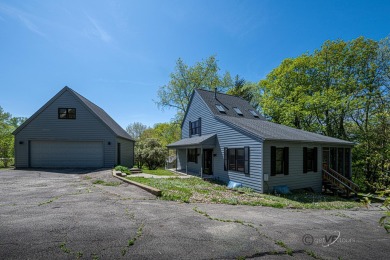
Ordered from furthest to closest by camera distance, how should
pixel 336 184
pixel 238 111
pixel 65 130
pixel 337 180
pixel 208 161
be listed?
pixel 238 111
pixel 65 130
pixel 208 161
pixel 336 184
pixel 337 180

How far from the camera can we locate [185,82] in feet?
110

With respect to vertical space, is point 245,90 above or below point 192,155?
above

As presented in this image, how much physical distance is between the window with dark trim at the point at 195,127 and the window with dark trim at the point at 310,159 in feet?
29.3

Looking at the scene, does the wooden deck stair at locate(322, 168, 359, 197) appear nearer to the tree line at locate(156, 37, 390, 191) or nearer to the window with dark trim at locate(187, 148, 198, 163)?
the tree line at locate(156, 37, 390, 191)

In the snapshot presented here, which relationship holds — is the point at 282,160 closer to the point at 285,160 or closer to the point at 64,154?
the point at 285,160

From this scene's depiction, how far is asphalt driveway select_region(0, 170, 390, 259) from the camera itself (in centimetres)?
401

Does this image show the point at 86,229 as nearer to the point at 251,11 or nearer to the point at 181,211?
the point at 181,211

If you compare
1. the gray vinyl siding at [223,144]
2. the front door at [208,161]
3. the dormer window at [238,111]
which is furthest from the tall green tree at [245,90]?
the front door at [208,161]

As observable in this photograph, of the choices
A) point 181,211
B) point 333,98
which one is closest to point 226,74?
point 333,98

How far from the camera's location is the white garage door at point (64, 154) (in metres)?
18.5

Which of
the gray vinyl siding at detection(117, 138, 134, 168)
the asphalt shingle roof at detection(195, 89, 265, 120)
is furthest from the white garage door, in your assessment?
the asphalt shingle roof at detection(195, 89, 265, 120)

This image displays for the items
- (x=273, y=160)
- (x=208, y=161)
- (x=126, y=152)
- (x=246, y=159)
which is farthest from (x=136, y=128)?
(x=273, y=160)

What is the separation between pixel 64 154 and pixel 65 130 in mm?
2166

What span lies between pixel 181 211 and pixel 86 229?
293 cm
